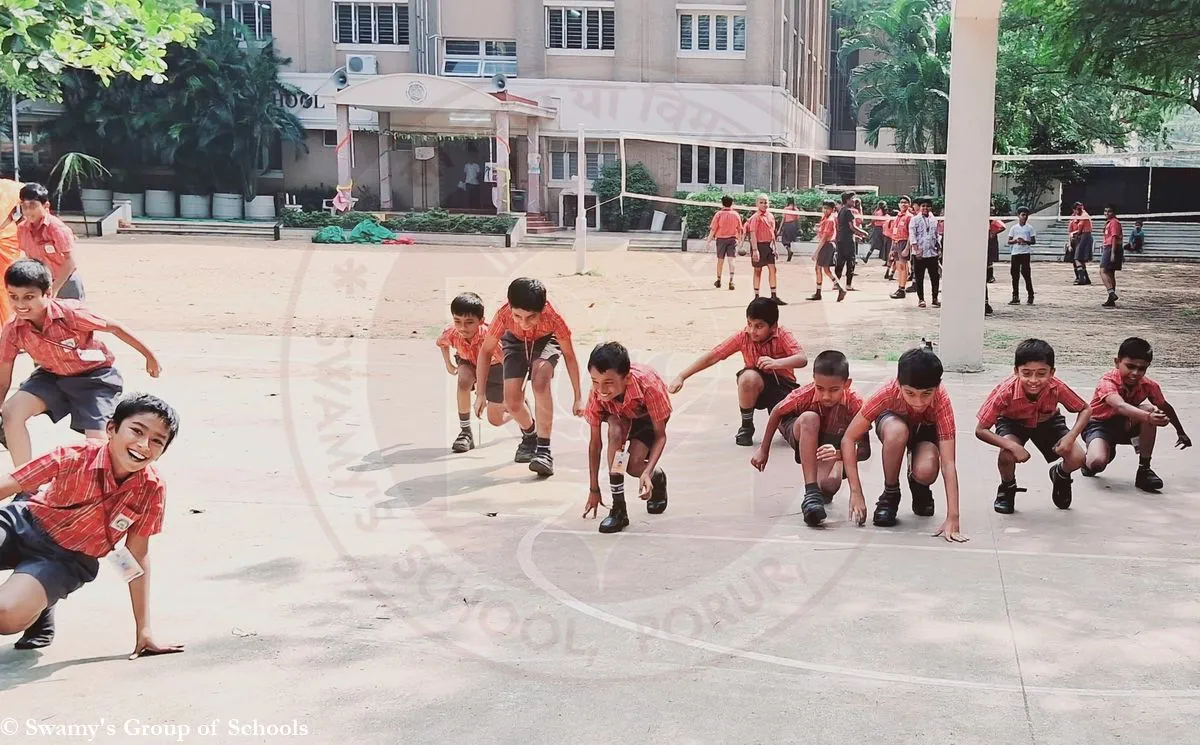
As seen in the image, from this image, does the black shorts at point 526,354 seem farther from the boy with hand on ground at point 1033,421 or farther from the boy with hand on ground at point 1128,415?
the boy with hand on ground at point 1128,415

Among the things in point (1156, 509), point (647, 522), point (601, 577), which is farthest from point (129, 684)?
point (1156, 509)

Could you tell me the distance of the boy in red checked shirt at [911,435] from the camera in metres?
6.10

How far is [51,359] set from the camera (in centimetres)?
646

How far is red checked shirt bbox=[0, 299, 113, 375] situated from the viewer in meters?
6.40

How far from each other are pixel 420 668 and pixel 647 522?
7.74ft

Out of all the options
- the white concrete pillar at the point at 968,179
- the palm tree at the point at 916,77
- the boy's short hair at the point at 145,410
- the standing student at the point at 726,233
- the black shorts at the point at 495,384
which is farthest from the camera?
the palm tree at the point at 916,77

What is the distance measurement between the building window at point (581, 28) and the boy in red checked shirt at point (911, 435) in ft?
100

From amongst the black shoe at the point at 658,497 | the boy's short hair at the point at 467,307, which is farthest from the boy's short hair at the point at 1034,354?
the boy's short hair at the point at 467,307

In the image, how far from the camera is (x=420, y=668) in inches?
173

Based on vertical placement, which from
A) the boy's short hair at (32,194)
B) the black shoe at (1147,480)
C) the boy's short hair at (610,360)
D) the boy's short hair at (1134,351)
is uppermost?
the boy's short hair at (32,194)

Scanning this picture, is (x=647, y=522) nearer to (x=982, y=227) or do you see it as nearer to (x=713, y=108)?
(x=982, y=227)

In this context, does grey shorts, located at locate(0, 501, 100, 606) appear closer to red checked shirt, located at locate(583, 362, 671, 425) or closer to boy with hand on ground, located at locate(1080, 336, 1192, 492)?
red checked shirt, located at locate(583, 362, 671, 425)

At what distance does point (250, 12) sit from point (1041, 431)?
3452cm

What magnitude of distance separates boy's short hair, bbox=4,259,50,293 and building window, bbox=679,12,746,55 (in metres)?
30.9
